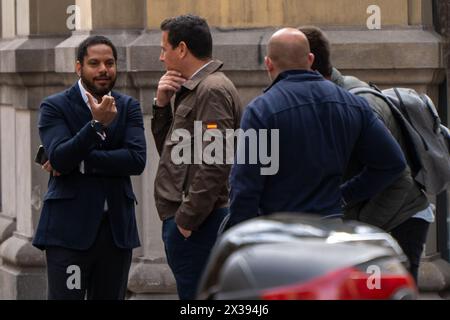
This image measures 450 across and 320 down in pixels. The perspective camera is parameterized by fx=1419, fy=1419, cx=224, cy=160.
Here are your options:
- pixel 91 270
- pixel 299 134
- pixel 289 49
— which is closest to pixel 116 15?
pixel 91 270

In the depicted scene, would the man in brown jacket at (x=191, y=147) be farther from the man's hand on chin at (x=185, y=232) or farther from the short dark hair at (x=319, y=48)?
the short dark hair at (x=319, y=48)

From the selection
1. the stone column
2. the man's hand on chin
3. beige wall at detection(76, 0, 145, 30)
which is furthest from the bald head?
the stone column

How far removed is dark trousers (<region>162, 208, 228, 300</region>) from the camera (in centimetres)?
712

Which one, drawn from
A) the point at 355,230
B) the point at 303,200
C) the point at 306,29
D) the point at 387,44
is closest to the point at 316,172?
the point at 303,200

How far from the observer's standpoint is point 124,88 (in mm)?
9945

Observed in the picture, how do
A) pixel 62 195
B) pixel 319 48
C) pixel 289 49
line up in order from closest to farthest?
pixel 289 49 < pixel 319 48 < pixel 62 195

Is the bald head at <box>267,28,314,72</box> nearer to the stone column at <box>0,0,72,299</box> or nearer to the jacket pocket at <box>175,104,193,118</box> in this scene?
the jacket pocket at <box>175,104,193,118</box>

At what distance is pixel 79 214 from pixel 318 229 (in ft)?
11.9

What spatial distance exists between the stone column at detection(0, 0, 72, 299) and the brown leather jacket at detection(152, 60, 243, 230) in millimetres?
3949

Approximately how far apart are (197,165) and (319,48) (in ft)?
2.73

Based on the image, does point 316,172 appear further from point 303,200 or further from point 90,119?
point 90,119

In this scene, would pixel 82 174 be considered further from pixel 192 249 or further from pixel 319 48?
pixel 319 48

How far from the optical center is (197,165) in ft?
23.0

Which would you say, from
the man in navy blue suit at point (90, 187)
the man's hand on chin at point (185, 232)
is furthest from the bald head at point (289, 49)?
the man in navy blue suit at point (90, 187)
